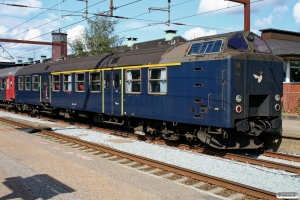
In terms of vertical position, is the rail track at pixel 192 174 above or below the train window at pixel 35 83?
below

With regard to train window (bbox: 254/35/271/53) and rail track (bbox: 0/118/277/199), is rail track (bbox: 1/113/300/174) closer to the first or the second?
rail track (bbox: 0/118/277/199)

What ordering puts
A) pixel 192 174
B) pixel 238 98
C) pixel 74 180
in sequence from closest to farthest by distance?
pixel 74 180, pixel 192 174, pixel 238 98

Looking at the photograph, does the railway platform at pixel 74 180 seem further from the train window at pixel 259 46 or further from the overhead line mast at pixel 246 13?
the overhead line mast at pixel 246 13

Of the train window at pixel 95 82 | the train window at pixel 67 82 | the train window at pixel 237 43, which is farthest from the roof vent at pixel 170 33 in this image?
the train window at pixel 237 43

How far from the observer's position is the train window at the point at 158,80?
11.6 m

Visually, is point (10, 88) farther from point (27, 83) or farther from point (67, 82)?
point (67, 82)

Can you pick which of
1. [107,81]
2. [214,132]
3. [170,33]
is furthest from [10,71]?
[214,132]

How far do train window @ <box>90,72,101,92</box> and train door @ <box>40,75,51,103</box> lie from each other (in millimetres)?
5114

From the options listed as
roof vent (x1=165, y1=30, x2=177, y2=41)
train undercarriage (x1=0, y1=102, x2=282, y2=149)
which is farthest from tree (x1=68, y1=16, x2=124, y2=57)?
train undercarriage (x1=0, y1=102, x2=282, y2=149)

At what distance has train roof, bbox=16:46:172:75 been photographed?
40.6 feet

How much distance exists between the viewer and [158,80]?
11.9m

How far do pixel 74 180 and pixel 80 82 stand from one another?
9.93 metres

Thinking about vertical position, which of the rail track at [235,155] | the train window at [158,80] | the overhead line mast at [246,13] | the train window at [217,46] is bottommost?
the rail track at [235,155]

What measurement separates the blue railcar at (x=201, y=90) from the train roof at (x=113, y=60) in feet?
0.17
